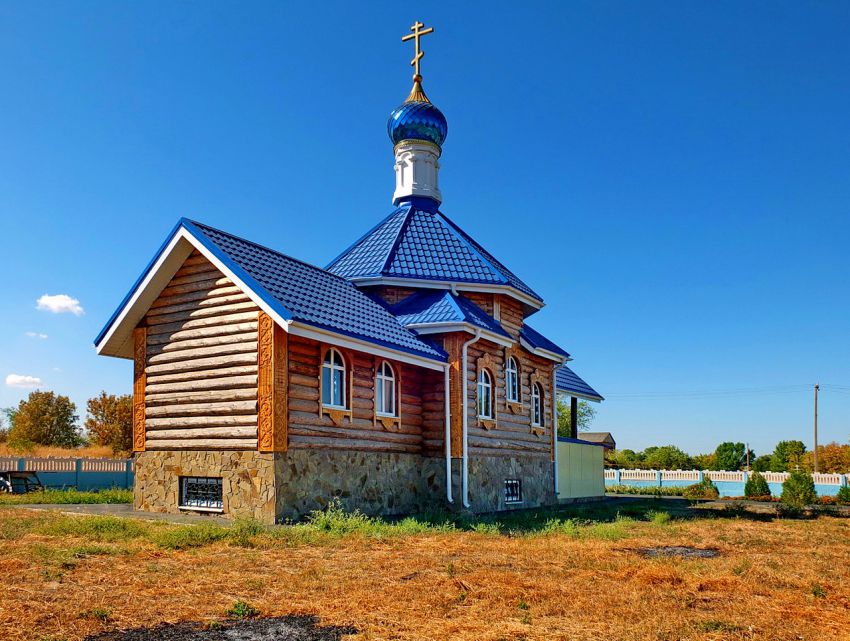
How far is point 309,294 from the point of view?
1471 cm

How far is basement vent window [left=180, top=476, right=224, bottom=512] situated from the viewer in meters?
13.7

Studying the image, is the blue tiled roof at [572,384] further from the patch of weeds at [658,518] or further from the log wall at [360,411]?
the log wall at [360,411]

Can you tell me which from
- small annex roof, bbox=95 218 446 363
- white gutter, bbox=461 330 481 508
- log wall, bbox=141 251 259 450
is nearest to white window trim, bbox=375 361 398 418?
small annex roof, bbox=95 218 446 363

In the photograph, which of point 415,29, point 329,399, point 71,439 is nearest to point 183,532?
point 329,399

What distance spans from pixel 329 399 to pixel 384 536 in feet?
11.8

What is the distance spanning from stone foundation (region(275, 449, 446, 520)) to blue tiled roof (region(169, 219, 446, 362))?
7.52 feet

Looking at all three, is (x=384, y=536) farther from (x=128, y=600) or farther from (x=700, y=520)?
(x=700, y=520)

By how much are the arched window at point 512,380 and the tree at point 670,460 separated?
4240 centimetres

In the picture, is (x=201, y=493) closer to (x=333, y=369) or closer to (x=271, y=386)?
(x=271, y=386)

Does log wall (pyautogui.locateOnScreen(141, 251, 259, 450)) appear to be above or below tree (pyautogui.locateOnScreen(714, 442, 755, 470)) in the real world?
above

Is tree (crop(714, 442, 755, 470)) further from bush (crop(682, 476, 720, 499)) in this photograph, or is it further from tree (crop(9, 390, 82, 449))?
tree (crop(9, 390, 82, 449))

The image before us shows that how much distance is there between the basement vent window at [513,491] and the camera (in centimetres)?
1959

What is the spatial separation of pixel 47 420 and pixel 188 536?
139ft

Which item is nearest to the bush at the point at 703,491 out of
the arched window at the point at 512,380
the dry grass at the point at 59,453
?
the arched window at the point at 512,380
